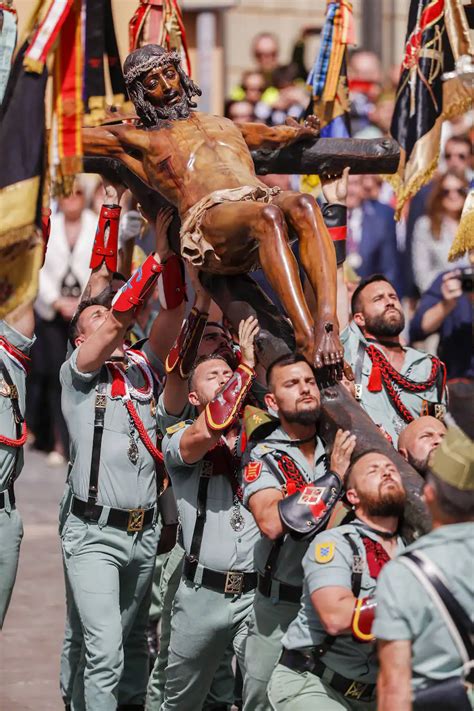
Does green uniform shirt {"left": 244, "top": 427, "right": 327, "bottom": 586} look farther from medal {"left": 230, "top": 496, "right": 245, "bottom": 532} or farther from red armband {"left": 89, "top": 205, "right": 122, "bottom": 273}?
red armband {"left": 89, "top": 205, "right": 122, "bottom": 273}

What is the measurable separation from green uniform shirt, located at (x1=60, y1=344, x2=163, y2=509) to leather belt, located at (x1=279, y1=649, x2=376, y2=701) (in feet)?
5.66

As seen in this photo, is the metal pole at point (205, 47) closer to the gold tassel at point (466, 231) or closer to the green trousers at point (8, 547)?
the gold tassel at point (466, 231)

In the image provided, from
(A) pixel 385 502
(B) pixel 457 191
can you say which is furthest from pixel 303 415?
(B) pixel 457 191

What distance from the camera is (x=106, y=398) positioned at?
21.9 feet

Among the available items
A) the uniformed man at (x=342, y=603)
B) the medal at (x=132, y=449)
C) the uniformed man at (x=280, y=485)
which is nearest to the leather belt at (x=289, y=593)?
the uniformed man at (x=280, y=485)

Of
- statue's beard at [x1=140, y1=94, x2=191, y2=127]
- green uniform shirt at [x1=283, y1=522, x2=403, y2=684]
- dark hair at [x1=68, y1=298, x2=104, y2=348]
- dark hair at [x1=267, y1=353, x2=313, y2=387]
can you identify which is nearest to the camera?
green uniform shirt at [x1=283, y1=522, x2=403, y2=684]

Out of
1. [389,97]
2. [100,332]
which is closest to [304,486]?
[100,332]

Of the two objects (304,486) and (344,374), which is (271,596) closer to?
(304,486)

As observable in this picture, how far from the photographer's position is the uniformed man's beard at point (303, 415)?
222 inches

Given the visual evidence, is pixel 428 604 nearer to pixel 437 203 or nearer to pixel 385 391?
pixel 385 391

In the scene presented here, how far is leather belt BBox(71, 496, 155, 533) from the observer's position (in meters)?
6.59

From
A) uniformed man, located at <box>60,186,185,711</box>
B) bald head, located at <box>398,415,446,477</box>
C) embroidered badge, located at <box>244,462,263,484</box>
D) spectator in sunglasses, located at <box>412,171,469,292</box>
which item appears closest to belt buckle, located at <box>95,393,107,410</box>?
uniformed man, located at <box>60,186,185,711</box>

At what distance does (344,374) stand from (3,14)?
7.25 ft

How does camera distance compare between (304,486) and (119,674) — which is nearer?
(304,486)
